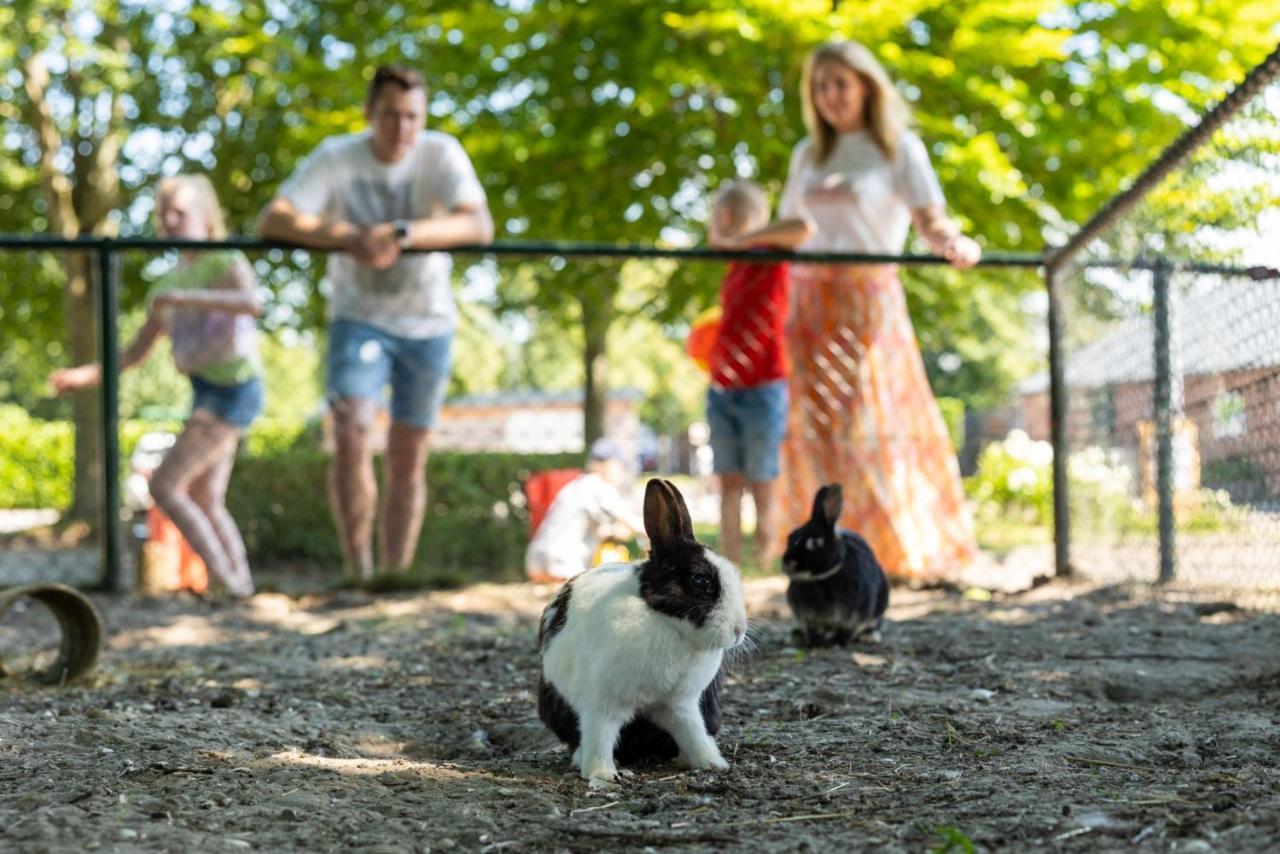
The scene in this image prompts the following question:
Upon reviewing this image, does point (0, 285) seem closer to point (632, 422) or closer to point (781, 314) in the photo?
point (632, 422)

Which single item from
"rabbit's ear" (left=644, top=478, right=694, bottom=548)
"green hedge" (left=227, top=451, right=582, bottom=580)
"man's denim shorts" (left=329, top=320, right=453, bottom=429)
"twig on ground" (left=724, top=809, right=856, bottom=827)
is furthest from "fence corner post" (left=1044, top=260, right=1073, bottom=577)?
"green hedge" (left=227, top=451, right=582, bottom=580)

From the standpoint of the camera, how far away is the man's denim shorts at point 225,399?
19.0 feet

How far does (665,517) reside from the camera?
99.1 inches

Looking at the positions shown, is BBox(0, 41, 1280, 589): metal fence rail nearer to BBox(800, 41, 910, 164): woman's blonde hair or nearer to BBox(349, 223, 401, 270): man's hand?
BBox(349, 223, 401, 270): man's hand

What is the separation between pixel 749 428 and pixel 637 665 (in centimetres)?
337

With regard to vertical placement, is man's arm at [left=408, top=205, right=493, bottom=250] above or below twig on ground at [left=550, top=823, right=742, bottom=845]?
above

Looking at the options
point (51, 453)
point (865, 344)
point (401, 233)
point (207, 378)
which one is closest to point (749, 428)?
point (865, 344)

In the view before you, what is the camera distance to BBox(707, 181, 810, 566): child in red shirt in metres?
5.72

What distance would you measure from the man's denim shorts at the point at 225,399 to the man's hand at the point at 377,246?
964 mm

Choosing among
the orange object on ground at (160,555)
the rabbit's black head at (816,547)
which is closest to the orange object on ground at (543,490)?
the orange object on ground at (160,555)

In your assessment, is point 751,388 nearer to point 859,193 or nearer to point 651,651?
point 859,193

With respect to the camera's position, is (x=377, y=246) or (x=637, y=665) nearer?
(x=637, y=665)

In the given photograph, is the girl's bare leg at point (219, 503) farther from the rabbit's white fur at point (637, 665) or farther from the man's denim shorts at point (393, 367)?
the rabbit's white fur at point (637, 665)

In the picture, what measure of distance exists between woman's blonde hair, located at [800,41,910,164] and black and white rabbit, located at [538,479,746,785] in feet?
11.7
